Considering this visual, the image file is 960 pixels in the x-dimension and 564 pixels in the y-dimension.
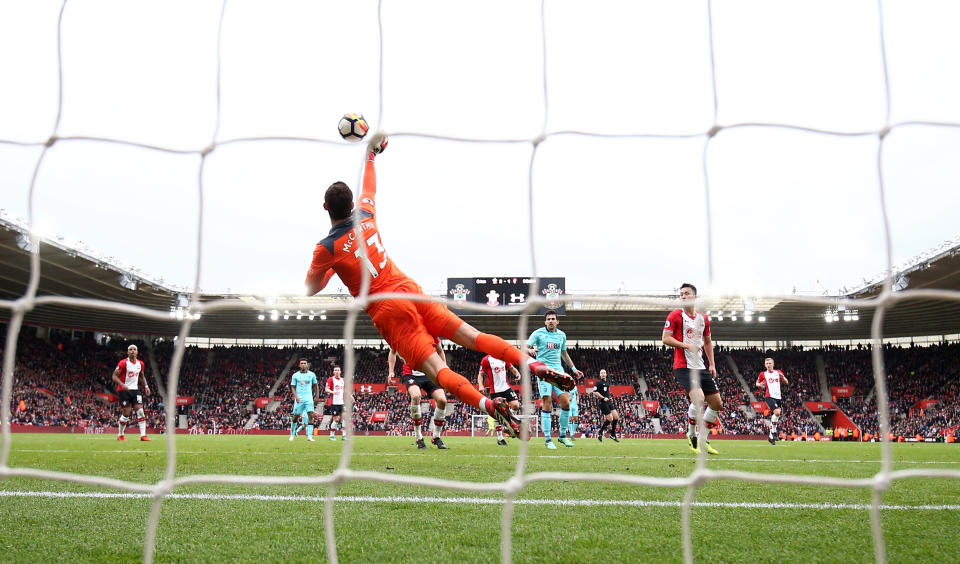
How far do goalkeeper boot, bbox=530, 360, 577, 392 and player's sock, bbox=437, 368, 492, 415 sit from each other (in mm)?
361

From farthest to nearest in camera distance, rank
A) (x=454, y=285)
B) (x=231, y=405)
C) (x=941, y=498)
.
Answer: (x=231, y=405) → (x=454, y=285) → (x=941, y=498)

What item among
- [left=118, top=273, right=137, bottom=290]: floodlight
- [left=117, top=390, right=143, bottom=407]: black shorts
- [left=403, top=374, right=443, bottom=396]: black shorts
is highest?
[left=118, top=273, right=137, bottom=290]: floodlight

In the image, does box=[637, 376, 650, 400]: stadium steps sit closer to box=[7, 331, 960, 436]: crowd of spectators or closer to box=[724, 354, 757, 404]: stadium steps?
box=[7, 331, 960, 436]: crowd of spectators

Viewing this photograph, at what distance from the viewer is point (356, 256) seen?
14.2ft

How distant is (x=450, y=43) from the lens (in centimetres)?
382

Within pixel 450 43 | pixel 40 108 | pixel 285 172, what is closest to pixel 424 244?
pixel 285 172

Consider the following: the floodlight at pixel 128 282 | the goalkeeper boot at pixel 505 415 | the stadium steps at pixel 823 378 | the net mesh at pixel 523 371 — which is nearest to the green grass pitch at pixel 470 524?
the net mesh at pixel 523 371

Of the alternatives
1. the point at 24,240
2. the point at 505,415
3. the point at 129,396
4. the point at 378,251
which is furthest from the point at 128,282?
the point at 505,415

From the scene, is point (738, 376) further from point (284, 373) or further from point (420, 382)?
point (420, 382)

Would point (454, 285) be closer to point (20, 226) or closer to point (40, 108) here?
point (20, 226)

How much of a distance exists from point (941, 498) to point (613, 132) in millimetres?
3543

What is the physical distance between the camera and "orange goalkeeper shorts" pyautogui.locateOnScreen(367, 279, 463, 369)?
14.1 ft

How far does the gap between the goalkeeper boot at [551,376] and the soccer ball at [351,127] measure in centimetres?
204

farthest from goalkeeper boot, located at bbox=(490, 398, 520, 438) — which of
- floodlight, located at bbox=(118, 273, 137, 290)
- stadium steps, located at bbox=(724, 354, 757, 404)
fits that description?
stadium steps, located at bbox=(724, 354, 757, 404)
